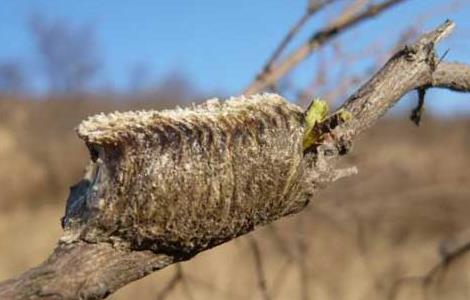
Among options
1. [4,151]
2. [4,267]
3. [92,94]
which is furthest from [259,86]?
[92,94]

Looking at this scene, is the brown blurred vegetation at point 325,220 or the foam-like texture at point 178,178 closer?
the foam-like texture at point 178,178

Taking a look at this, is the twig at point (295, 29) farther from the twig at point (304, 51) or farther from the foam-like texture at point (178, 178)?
the foam-like texture at point (178, 178)

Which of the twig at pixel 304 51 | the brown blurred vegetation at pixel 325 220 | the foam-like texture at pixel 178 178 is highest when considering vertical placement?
the brown blurred vegetation at pixel 325 220

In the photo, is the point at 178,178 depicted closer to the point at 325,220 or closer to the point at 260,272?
the point at 260,272

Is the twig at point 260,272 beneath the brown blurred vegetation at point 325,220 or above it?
beneath

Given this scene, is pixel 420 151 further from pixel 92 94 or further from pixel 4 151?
pixel 4 151

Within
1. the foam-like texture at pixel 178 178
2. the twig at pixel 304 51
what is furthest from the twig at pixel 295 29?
the foam-like texture at pixel 178 178

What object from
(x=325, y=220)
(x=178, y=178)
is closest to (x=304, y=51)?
(x=178, y=178)
